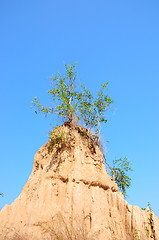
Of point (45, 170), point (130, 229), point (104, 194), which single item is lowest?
point (130, 229)

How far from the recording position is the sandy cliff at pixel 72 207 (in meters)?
10.8

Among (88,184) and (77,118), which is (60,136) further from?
(88,184)

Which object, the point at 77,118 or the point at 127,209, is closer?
the point at 127,209

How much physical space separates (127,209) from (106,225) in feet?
4.32

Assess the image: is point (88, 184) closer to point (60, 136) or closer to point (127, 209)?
point (127, 209)

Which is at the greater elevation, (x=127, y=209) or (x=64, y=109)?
(x=64, y=109)

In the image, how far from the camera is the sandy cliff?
10.8 m

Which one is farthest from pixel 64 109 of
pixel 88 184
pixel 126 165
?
pixel 126 165

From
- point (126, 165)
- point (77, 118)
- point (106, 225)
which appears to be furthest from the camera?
point (126, 165)

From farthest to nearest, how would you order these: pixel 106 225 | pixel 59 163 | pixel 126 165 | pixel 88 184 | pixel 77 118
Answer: pixel 126 165, pixel 77 118, pixel 59 163, pixel 88 184, pixel 106 225

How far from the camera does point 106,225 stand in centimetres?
1110

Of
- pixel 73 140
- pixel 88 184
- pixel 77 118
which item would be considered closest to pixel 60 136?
pixel 73 140

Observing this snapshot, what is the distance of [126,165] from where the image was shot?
1820 cm

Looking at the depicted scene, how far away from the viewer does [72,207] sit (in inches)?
444
